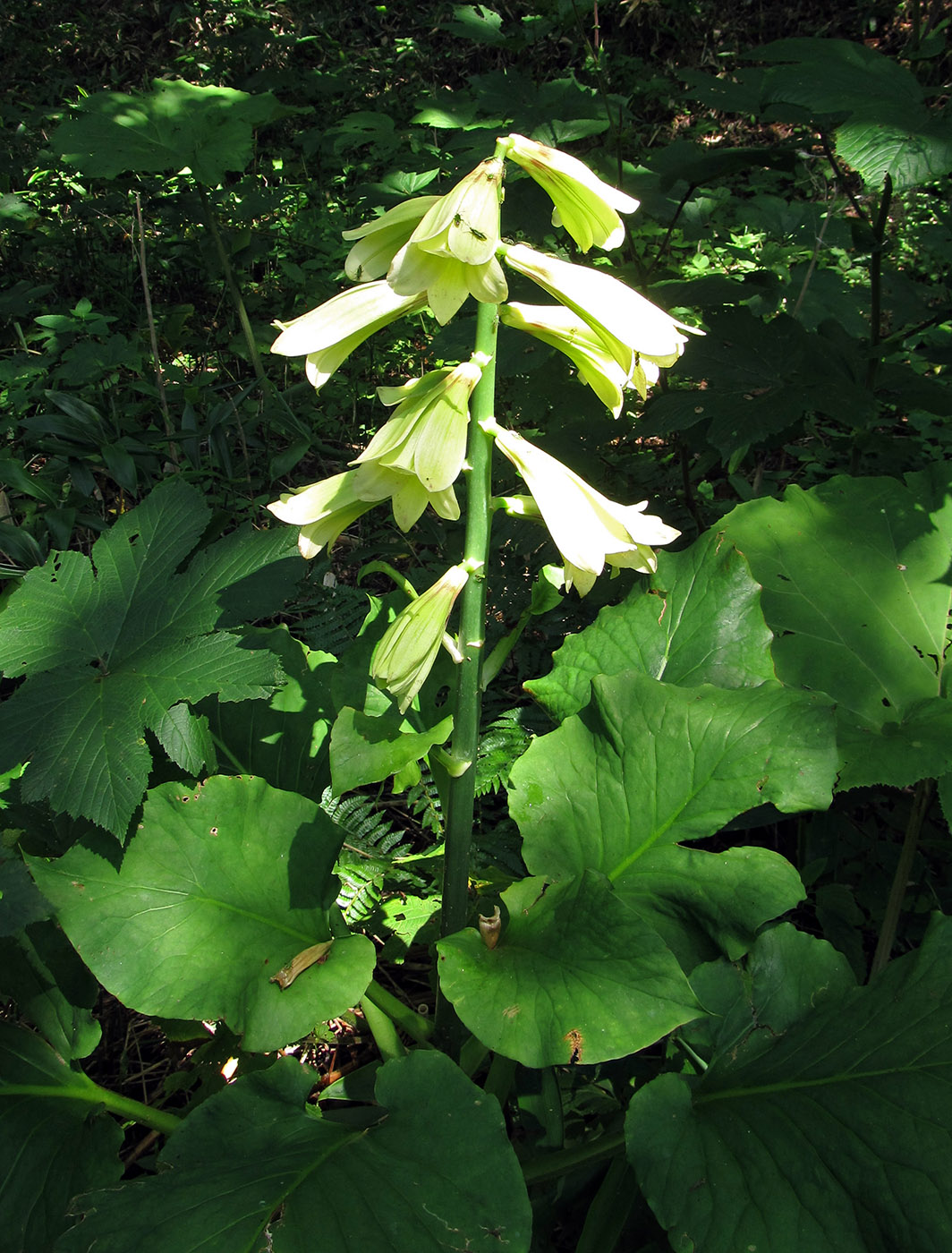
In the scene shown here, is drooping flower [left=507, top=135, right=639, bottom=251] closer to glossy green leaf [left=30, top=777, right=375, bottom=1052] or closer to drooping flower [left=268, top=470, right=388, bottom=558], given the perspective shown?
drooping flower [left=268, top=470, right=388, bottom=558]

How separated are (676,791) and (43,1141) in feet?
3.90

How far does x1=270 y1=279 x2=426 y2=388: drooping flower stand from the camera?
1.29 m

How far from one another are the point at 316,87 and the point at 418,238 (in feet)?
19.4

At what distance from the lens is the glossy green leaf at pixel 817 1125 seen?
118cm

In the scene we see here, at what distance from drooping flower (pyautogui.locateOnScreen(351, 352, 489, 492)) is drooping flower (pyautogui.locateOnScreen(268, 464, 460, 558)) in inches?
1.1

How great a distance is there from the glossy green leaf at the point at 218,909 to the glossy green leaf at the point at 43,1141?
0.79 ft

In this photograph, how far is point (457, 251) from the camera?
3.47ft

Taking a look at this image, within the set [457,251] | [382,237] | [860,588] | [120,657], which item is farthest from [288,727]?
[860,588]

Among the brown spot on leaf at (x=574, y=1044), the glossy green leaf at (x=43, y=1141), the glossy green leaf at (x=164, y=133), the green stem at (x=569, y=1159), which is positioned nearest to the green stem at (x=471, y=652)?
the green stem at (x=569, y=1159)

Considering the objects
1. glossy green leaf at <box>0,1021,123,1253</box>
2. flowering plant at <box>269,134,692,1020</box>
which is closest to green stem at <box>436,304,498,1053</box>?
flowering plant at <box>269,134,692,1020</box>

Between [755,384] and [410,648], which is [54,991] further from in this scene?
[755,384]

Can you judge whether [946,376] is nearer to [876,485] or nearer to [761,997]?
[876,485]

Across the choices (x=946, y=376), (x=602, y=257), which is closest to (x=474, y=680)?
(x=602, y=257)

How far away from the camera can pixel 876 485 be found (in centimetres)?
206
